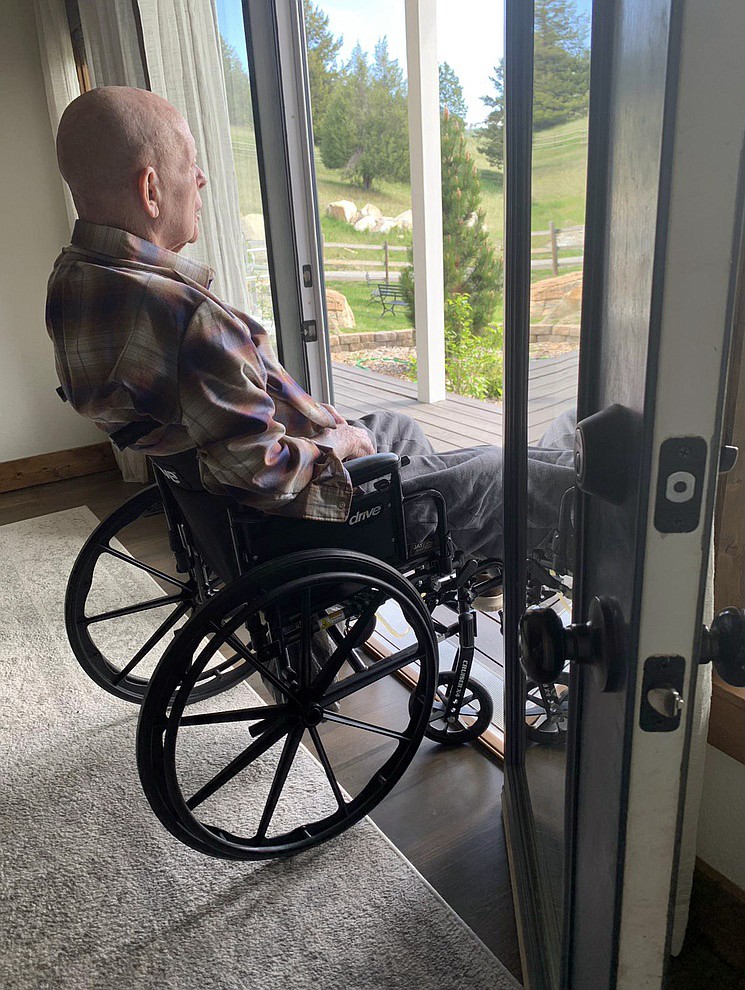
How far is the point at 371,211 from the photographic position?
362cm

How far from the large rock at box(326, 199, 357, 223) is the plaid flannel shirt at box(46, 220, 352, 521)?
1.80 metres

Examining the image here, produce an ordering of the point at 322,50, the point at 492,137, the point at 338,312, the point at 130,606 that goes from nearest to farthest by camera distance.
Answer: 1. the point at 130,606
2. the point at 322,50
3. the point at 338,312
4. the point at 492,137

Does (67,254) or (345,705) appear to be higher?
(67,254)

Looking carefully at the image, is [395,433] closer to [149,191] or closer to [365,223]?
[149,191]

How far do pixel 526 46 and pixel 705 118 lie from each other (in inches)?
22.6

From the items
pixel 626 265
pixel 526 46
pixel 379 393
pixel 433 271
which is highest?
pixel 526 46

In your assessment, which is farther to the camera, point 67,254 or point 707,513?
point 67,254

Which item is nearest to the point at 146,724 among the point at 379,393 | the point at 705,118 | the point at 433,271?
the point at 705,118

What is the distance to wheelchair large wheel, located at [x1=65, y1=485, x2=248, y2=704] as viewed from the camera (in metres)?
1.73

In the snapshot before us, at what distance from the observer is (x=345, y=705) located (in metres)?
1.90

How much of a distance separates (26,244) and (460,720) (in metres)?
3.25

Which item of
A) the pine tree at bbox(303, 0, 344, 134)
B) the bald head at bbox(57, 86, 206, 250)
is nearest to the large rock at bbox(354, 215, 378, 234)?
the pine tree at bbox(303, 0, 344, 134)

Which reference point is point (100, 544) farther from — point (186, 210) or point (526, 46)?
point (526, 46)

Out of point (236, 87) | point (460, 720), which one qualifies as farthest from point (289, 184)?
point (460, 720)
